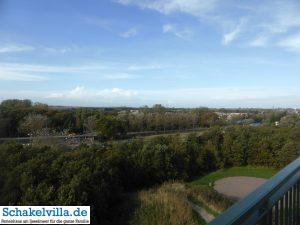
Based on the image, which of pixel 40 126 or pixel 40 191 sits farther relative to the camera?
pixel 40 126

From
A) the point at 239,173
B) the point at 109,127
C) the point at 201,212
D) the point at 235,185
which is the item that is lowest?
the point at 239,173

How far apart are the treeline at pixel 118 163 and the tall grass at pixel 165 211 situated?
1.82 meters

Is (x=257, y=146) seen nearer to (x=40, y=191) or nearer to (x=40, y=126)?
(x=40, y=126)

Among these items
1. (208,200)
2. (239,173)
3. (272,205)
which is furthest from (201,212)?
(272,205)

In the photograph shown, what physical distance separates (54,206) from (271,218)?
18198 millimetres

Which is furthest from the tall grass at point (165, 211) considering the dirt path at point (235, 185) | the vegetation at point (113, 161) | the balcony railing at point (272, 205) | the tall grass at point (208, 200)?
the balcony railing at point (272, 205)

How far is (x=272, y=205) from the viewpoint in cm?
168

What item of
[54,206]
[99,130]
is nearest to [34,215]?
[54,206]

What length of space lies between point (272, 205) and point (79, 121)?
5424cm

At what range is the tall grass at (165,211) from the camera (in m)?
20.1

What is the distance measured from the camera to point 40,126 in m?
40.1

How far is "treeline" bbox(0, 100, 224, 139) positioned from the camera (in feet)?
115

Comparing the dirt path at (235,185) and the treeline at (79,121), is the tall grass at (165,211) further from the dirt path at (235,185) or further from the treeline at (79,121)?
the treeline at (79,121)

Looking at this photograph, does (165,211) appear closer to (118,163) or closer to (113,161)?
(113,161)
